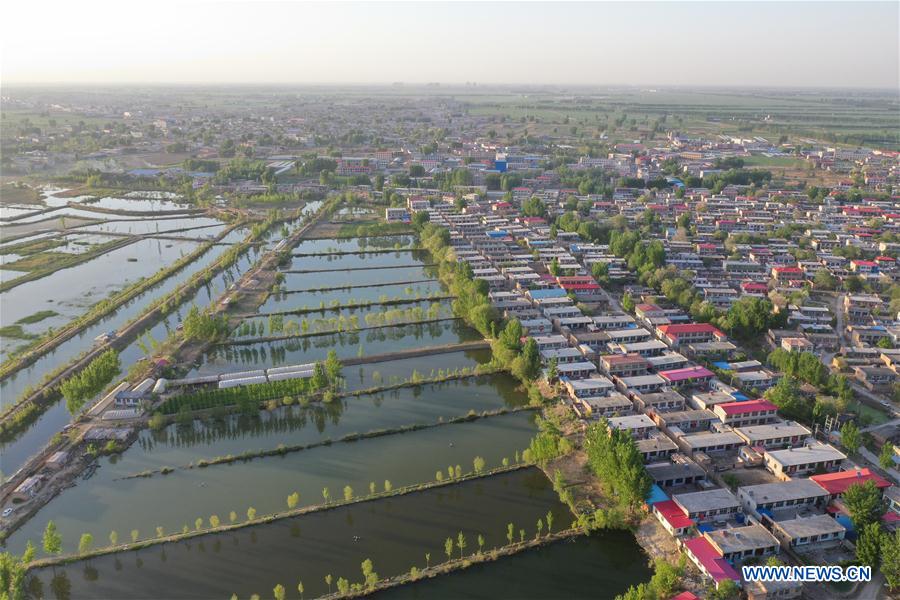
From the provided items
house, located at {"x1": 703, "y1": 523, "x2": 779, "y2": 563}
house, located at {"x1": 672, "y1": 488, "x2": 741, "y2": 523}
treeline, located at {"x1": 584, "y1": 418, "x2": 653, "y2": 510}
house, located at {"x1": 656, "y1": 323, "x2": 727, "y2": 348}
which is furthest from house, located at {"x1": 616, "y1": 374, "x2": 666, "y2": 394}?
house, located at {"x1": 703, "y1": 523, "x2": 779, "y2": 563}

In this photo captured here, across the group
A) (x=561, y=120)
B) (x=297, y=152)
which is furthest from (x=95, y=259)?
(x=561, y=120)

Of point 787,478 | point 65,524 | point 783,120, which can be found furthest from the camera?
point 783,120

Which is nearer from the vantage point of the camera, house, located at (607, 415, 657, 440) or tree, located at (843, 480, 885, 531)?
tree, located at (843, 480, 885, 531)

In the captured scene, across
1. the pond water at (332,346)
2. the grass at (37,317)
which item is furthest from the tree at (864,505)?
the grass at (37,317)

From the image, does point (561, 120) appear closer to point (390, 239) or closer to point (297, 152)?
point (297, 152)

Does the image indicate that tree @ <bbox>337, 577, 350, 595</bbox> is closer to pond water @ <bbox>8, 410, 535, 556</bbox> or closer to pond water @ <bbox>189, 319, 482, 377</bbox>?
pond water @ <bbox>8, 410, 535, 556</bbox>

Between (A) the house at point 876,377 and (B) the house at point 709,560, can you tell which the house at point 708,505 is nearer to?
(B) the house at point 709,560

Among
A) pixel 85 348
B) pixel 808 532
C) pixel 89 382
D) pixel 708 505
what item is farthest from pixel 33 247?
pixel 808 532
